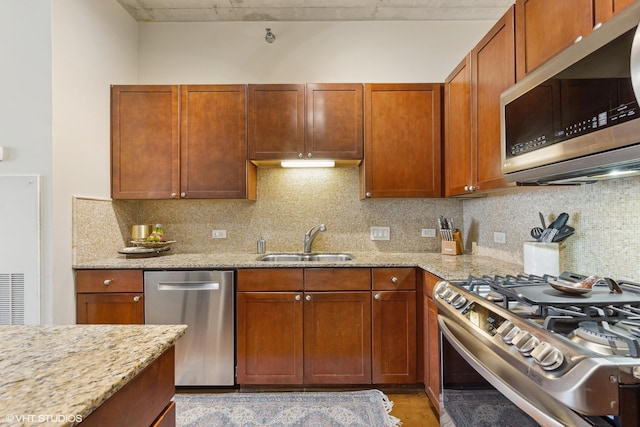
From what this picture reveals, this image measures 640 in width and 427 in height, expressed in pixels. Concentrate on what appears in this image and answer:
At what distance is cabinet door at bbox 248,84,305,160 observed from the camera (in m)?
2.54

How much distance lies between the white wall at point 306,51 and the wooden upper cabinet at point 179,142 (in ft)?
1.51

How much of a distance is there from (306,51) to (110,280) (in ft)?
8.13

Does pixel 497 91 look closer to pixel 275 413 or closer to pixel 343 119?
pixel 343 119

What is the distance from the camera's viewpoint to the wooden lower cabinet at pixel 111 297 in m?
2.18

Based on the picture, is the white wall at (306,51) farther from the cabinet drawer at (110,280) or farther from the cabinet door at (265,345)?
the cabinet door at (265,345)

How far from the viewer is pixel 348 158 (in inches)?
101

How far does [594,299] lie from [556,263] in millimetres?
581

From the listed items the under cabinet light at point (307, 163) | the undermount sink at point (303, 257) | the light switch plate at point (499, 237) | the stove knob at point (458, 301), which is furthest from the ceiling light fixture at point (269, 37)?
the stove knob at point (458, 301)

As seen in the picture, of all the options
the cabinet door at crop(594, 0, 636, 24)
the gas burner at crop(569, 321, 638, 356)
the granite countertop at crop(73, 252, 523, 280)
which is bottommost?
the granite countertop at crop(73, 252, 523, 280)

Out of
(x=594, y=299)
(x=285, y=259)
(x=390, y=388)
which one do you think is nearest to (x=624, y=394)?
(x=594, y=299)

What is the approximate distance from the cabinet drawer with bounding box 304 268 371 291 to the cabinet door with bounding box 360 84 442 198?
2.22ft

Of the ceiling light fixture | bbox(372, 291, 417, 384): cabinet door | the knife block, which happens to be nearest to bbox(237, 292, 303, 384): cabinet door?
bbox(372, 291, 417, 384): cabinet door

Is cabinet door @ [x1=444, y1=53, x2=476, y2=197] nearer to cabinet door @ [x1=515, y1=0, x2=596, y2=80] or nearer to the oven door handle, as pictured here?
cabinet door @ [x1=515, y1=0, x2=596, y2=80]

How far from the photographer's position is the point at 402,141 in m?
2.54
